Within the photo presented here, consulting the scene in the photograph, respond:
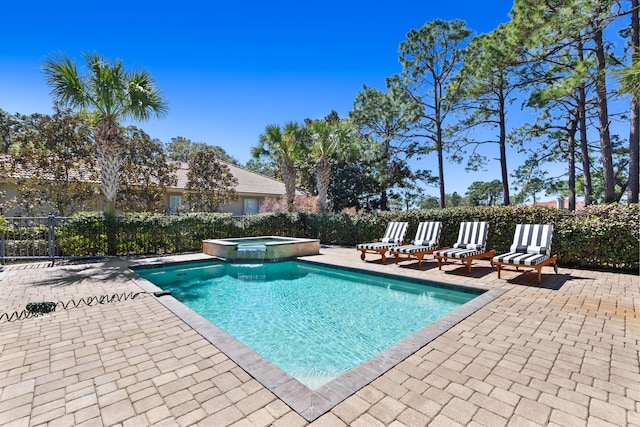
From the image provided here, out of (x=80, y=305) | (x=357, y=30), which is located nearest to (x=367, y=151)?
(x=357, y=30)

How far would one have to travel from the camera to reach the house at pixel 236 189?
15596 mm

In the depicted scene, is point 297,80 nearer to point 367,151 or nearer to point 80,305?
point 367,151

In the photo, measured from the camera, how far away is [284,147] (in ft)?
57.5

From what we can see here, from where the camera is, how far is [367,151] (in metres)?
22.4

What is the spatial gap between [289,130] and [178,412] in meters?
16.6

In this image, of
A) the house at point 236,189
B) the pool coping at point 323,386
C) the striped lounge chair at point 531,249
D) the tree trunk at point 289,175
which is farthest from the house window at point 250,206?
the pool coping at point 323,386

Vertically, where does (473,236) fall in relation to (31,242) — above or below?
above

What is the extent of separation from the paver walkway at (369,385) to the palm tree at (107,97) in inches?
326

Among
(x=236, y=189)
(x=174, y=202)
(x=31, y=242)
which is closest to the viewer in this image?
(x=31, y=242)

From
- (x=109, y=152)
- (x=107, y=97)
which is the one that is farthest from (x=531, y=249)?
(x=109, y=152)

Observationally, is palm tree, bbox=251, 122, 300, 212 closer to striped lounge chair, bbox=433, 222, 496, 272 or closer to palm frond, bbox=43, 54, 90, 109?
palm frond, bbox=43, 54, 90, 109

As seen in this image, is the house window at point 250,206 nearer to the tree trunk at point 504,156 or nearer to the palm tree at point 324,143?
the palm tree at point 324,143

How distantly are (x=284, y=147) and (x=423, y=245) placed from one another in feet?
35.3

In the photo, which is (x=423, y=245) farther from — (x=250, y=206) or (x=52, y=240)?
(x=250, y=206)
